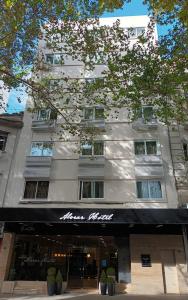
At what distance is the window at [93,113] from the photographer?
20.8 meters

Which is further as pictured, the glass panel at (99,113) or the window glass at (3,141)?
the glass panel at (99,113)

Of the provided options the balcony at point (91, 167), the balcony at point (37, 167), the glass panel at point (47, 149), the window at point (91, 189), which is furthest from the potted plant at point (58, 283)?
the glass panel at point (47, 149)

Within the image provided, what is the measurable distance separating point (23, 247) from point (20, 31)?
12.6 metres

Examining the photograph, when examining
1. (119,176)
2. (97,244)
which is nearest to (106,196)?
(119,176)

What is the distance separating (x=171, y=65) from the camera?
14656mm

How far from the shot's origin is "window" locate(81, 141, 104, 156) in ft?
63.2

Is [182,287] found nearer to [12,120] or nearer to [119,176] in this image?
[119,176]

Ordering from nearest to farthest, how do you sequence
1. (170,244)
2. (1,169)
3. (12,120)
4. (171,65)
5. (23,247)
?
1. (171,65)
2. (170,244)
3. (23,247)
4. (1,169)
5. (12,120)

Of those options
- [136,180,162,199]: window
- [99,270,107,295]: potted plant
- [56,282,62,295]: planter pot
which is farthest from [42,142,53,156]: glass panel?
[99,270,107,295]: potted plant

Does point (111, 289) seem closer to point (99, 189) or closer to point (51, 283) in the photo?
point (51, 283)

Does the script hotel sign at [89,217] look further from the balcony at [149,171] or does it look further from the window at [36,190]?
the balcony at [149,171]

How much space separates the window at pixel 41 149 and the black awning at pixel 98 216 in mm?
5268

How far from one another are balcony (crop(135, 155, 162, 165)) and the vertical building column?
30.6ft

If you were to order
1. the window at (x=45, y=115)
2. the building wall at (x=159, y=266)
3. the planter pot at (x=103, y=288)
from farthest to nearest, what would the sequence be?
the window at (x=45, y=115) < the building wall at (x=159, y=266) < the planter pot at (x=103, y=288)
